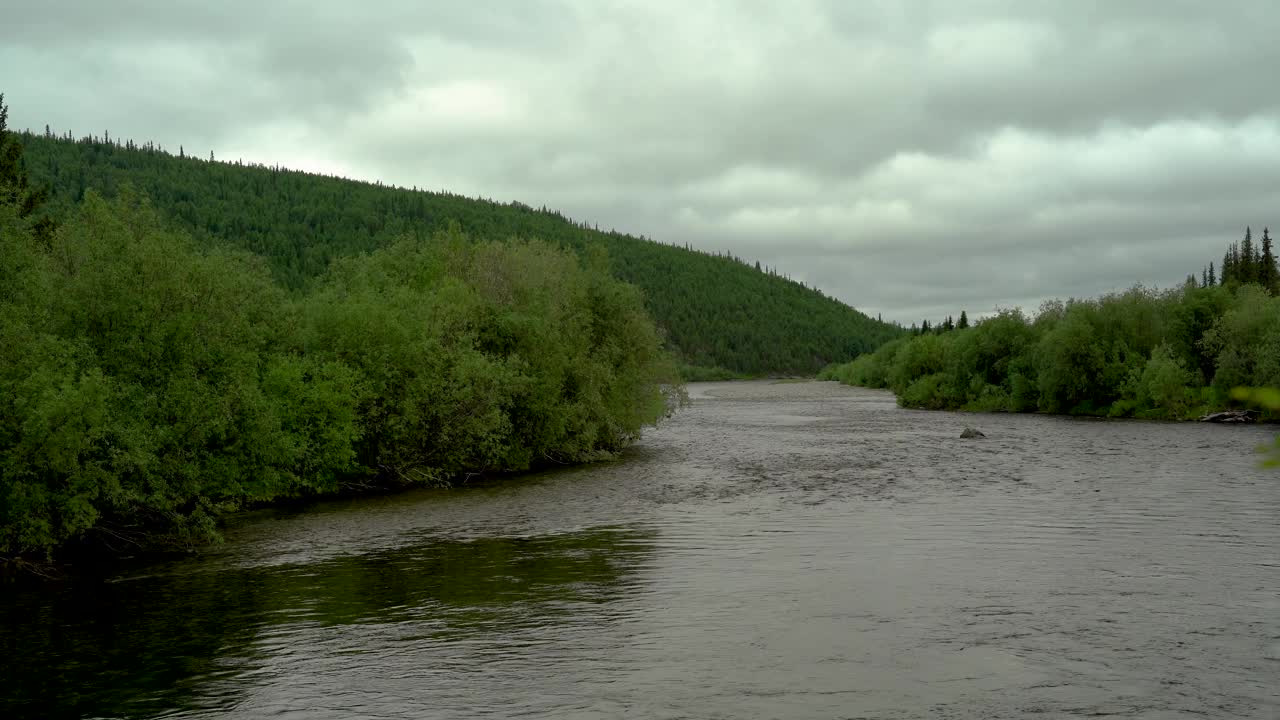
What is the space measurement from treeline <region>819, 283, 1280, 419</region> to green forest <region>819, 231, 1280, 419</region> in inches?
4.1

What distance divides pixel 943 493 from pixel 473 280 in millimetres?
32857

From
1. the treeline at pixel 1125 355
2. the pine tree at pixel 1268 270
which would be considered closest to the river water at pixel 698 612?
the treeline at pixel 1125 355

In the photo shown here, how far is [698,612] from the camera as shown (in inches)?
953

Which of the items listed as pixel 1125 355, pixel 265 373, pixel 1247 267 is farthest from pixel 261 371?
pixel 1247 267

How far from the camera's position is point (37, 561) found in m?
30.4

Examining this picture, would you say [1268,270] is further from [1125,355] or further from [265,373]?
[265,373]

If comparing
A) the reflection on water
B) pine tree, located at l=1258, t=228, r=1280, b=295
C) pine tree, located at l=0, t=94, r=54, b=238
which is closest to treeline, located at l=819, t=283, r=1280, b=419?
pine tree, located at l=1258, t=228, r=1280, b=295

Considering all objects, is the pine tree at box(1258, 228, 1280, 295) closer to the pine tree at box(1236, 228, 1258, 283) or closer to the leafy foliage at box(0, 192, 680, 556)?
the pine tree at box(1236, 228, 1258, 283)

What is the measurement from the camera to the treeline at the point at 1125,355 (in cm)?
8850

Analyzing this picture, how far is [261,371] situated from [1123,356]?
84714 mm

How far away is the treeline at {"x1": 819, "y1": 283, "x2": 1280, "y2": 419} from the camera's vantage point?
88.5 m

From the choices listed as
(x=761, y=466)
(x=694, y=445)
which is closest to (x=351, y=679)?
(x=761, y=466)

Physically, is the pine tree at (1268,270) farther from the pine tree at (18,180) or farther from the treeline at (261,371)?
the pine tree at (18,180)

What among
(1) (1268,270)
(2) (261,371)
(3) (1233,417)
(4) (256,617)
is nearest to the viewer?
(4) (256,617)
